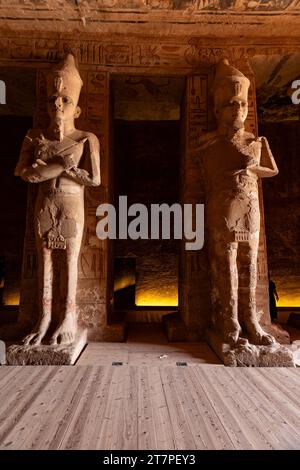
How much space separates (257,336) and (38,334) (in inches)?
89.6

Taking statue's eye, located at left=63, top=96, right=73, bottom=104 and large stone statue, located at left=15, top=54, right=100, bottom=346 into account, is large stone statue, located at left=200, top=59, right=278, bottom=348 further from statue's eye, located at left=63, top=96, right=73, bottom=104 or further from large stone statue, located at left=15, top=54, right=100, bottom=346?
statue's eye, located at left=63, top=96, right=73, bottom=104

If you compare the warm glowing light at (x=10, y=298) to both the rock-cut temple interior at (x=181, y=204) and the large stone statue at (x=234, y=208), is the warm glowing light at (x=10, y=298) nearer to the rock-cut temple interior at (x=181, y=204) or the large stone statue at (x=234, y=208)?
the rock-cut temple interior at (x=181, y=204)

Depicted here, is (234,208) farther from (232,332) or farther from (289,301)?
(289,301)

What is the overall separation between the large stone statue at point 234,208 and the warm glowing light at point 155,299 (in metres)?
3.73

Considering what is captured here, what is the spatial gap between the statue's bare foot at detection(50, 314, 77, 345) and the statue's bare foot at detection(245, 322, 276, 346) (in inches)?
74.2

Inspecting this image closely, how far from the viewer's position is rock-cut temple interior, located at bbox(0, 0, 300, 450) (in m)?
2.81

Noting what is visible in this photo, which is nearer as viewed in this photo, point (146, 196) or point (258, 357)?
point (258, 357)

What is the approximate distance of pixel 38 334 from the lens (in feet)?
11.5

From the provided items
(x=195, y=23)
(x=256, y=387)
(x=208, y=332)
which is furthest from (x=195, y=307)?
(x=195, y=23)

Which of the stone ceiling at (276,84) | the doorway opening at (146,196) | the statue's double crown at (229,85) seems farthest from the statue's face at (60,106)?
the doorway opening at (146,196)

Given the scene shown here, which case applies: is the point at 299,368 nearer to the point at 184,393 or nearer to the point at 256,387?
the point at 256,387

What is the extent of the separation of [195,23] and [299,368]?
4.27 meters

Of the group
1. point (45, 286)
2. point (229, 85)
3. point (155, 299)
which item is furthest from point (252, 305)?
point (155, 299)

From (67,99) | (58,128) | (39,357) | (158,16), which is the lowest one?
(39,357)
